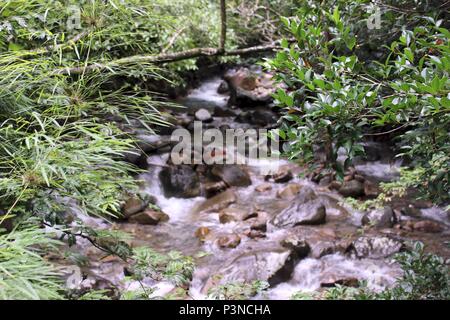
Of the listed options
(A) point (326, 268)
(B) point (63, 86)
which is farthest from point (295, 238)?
(B) point (63, 86)

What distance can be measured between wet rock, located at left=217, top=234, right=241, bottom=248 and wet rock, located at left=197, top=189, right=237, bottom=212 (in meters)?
0.82

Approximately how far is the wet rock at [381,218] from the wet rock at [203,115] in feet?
12.8

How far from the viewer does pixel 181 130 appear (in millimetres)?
6969

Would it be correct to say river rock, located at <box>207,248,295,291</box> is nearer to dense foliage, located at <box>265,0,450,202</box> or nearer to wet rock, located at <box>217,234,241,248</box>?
wet rock, located at <box>217,234,241,248</box>

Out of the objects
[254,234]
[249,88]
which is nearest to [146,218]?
[254,234]

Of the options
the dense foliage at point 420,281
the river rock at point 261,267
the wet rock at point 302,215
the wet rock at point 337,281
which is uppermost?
the dense foliage at point 420,281

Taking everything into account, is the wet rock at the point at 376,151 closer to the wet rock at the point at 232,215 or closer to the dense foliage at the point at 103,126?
the wet rock at the point at 232,215

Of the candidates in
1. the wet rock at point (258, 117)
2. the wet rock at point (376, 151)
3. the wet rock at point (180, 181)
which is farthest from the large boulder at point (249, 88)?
the wet rock at point (180, 181)

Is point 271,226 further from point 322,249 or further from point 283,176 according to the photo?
point 283,176

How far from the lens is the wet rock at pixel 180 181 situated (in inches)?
223

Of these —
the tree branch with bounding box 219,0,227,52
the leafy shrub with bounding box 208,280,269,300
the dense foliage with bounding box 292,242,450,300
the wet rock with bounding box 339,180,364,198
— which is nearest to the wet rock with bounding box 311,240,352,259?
the wet rock with bounding box 339,180,364,198

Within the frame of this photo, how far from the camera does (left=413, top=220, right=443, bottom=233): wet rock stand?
4500 mm

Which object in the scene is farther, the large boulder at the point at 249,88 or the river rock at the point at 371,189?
the large boulder at the point at 249,88

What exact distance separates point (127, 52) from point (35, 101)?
2.50 m
